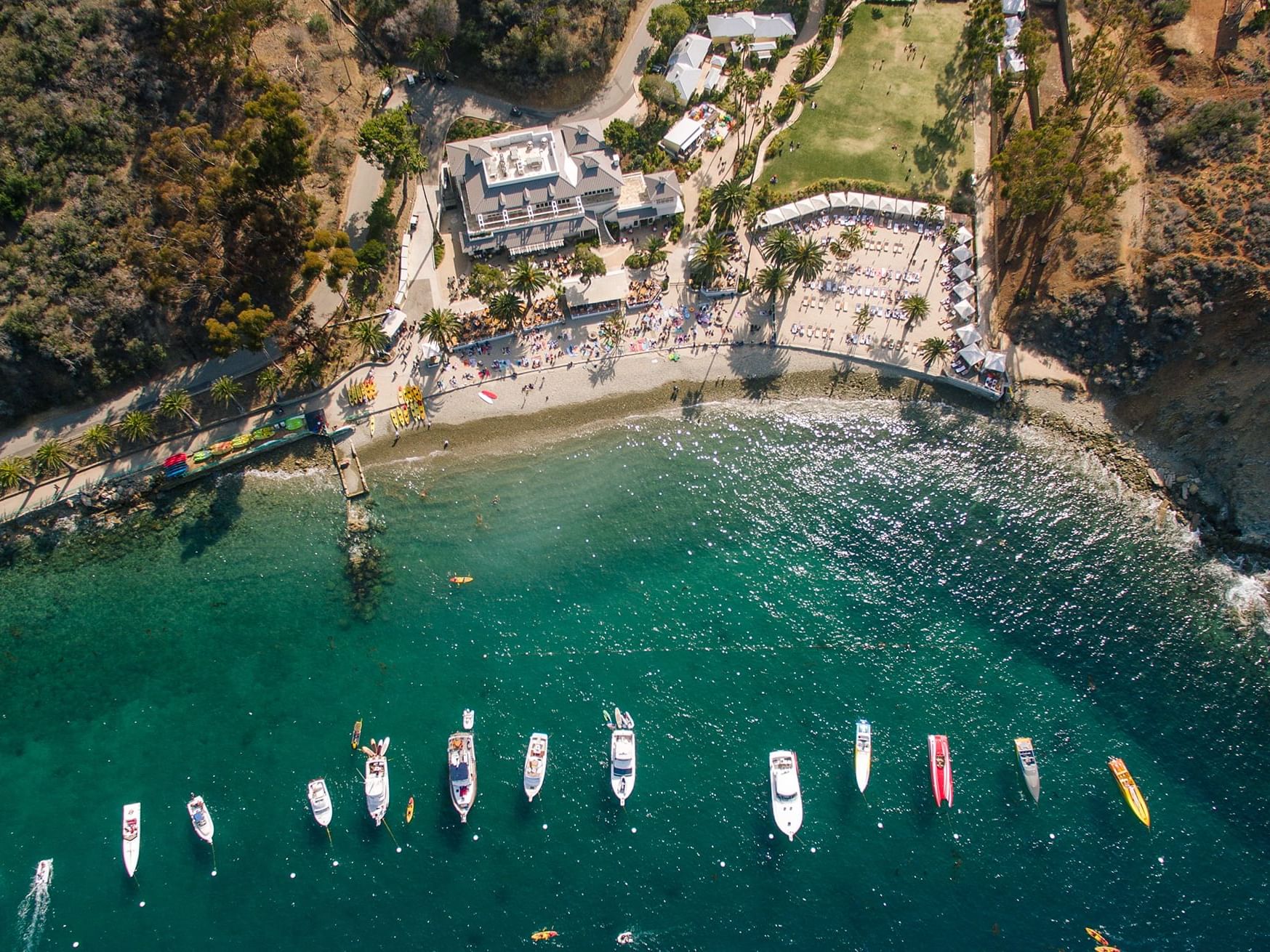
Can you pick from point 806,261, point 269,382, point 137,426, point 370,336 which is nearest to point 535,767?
point 370,336

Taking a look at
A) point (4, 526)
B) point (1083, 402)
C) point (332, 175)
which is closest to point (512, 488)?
point (332, 175)

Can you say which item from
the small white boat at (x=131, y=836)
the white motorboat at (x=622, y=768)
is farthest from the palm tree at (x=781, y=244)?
the small white boat at (x=131, y=836)

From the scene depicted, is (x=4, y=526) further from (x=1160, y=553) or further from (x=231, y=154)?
(x=1160, y=553)

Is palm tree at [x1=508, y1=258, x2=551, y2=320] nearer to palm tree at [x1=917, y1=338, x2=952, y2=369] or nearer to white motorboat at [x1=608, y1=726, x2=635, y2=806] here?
palm tree at [x1=917, y1=338, x2=952, y2=369]

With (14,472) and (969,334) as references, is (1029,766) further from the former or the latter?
(14,472)

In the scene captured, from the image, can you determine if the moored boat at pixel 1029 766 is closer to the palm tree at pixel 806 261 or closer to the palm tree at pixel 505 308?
the palm tree at pixel 806 261
